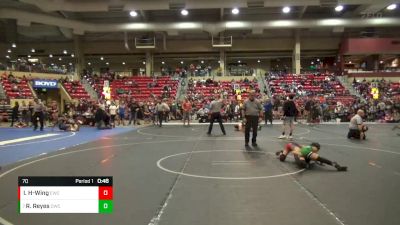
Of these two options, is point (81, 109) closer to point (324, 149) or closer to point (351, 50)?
point (324, 149)

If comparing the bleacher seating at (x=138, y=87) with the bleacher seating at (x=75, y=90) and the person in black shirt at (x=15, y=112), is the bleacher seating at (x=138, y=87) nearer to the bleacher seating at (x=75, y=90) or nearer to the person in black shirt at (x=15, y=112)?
the bleacher seating at (x=75, y=90)

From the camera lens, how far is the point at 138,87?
1404 inches

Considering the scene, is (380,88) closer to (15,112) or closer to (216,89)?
(216,89)

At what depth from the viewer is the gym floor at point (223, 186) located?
4.29 meters

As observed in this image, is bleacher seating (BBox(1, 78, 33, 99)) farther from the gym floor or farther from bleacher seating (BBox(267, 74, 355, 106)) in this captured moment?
the gym floor

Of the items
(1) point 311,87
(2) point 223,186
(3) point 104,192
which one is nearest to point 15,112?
(2) point 223,186

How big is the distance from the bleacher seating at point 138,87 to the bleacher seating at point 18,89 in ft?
20.3

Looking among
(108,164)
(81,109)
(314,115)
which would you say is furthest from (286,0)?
(108,164)

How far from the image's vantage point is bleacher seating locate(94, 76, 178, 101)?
112ft

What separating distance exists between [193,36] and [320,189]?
35477 millimetres

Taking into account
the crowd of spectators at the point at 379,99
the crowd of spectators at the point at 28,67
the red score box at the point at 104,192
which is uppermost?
the crowd of spectators at the point at 28,67

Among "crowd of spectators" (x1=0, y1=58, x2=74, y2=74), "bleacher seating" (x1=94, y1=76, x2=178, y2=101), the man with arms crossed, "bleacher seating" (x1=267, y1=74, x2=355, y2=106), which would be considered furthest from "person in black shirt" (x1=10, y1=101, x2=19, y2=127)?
"bleacher seating" (x1=267, y1=74, x2=355, y2=106)

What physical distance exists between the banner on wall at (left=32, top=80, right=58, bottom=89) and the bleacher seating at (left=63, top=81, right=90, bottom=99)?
106 cm
